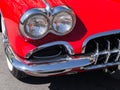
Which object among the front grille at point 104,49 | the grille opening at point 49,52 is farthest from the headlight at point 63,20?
the front grille at point 104,49

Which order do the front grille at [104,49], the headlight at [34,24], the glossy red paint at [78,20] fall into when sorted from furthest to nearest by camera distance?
the front grille at [104,49] → the glossy red paint at [78,20] → the headlight at [34,24]

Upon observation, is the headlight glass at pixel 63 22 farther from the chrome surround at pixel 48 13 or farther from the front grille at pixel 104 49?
the front grille at pixel 104 49

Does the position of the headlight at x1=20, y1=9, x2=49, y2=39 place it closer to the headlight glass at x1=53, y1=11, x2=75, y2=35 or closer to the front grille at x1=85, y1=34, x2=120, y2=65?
the headlight glass at x1=53, y1=11, x2=75, y2=35

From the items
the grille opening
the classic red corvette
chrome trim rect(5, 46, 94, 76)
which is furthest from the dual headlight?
chrome trim rect(5, 46, 94, 76)

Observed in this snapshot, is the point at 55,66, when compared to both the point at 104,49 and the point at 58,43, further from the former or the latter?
the point at 104,49

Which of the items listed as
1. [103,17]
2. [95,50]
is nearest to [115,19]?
[103,17]

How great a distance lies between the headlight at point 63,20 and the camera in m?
2.44

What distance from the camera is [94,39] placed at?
2637mm

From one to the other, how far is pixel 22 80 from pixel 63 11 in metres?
1.18

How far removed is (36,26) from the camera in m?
2.41

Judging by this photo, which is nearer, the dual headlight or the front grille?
the dual headlight

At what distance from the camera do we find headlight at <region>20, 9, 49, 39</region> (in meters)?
2.37

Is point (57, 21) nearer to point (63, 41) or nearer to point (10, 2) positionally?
point (63, 41)

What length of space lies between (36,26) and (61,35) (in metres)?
0.22
